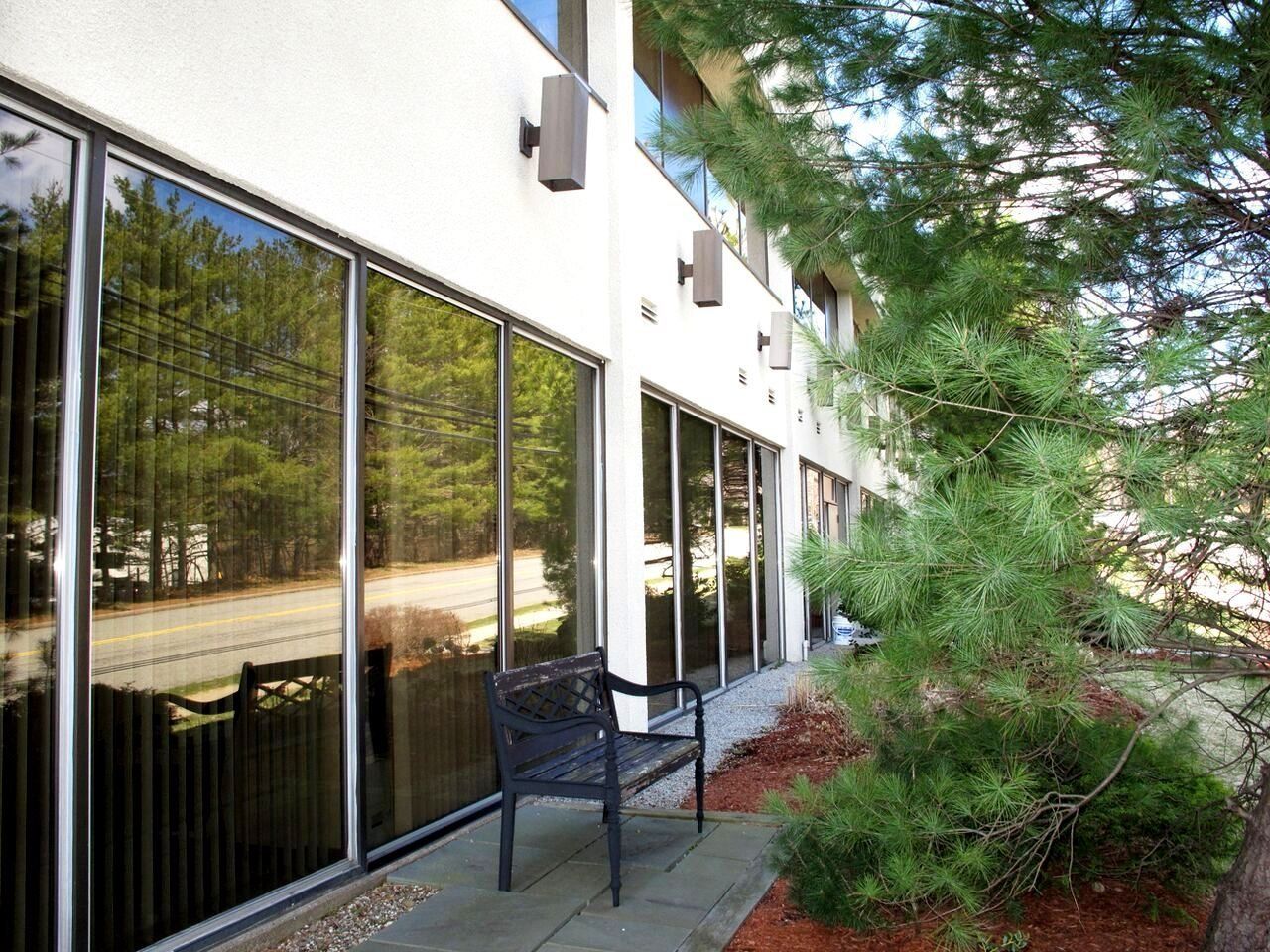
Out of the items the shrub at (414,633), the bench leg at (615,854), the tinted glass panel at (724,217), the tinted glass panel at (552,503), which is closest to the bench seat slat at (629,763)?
Result: the bench leg at (615,854)

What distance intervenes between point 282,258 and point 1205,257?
3.39 meters

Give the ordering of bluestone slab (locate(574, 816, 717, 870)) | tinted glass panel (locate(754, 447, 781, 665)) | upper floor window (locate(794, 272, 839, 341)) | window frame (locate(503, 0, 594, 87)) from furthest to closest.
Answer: upper floor window (locate(794, 272, 839, 341)), tinted glass panel (locate(754, 447, 781, 665)), window frame (locate(503, 0, 594, 87)), bluestone slab (locate(574, 816, 717, 870))

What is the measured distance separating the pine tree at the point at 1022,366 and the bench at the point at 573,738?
78 cm

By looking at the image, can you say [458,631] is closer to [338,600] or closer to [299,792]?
Result: [338,600]

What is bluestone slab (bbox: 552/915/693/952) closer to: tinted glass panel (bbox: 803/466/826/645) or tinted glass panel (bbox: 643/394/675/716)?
tinted glass panel (bbox: 643/394/675/716)

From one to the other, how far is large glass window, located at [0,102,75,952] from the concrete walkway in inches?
44.6

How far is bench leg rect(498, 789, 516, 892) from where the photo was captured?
3930 millimetres

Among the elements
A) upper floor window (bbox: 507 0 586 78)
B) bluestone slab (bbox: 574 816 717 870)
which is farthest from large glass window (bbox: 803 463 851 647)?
bluestone slab (bbox: 574 816 717 870)

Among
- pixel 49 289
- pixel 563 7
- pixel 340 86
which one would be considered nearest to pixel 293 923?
pixel 49 289

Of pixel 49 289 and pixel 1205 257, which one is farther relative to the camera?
pixel 1205 257

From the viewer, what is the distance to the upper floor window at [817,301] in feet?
47.4

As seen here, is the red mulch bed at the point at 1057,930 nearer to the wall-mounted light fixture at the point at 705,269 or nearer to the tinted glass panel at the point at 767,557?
the wall-mounted light fixture at the point at 705,269

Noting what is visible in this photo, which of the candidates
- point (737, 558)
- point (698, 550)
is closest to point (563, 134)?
point (698, 550)

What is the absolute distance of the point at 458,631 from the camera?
5008 mm
